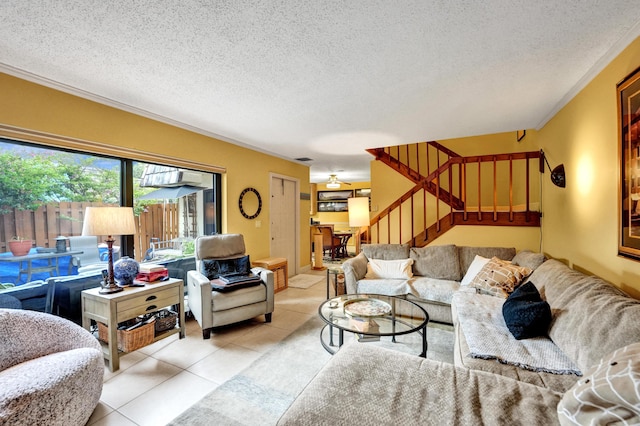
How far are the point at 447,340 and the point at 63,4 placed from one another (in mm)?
3711

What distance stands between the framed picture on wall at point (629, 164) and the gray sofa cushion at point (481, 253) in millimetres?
1478

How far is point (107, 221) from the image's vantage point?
2277 mm

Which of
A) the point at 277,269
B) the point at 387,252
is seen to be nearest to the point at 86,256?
the point at 277,269

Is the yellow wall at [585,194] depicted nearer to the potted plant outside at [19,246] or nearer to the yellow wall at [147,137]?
the yellow wall at [147,137]

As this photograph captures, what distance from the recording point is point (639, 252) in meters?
1.71

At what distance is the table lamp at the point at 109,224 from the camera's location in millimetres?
2217

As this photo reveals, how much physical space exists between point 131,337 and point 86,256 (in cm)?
97

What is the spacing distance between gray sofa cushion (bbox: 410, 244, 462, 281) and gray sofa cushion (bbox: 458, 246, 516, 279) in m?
0.07

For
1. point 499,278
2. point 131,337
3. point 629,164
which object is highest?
point 629,164

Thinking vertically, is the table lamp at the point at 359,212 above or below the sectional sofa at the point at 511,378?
above

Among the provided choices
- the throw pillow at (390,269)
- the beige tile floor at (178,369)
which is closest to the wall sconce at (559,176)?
the throw pillow at (390,269)

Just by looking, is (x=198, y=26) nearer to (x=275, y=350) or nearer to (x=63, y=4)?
(x=63, y=4)

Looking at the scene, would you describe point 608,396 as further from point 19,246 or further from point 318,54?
point 19,246

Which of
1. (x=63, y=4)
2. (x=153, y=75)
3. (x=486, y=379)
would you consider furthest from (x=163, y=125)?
(x=486, y=379)
